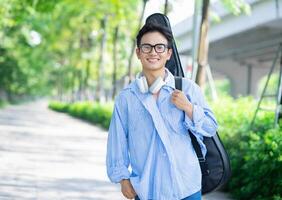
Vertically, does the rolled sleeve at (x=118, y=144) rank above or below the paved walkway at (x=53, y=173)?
above

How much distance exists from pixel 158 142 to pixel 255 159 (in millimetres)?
4959

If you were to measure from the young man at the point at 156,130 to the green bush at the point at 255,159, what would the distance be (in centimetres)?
387

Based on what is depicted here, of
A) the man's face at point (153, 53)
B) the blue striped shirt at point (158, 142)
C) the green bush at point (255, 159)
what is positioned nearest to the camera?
the blue striped shirt at point (158, 142)

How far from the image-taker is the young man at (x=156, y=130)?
319 centimetres

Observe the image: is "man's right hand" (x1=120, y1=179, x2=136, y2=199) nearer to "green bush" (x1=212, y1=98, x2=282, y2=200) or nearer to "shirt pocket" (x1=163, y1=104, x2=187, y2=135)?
"shirt pocket" (x1=163, y1=104, x2=187, y2=135)

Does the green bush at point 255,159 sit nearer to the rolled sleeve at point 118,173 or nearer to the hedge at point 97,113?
the rolled sleeve at point 118,173

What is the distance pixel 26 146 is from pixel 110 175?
1231cm

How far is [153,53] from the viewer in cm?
328

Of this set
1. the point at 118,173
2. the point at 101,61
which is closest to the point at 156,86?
the point at 118,173

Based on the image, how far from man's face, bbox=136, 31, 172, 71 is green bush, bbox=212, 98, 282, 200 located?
3.98m

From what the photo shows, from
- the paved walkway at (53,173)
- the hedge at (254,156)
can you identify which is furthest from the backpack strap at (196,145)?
the paved walkway at (53,173)

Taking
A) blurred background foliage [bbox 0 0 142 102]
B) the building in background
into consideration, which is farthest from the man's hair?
blurred background foliage [bbox 0 0 142 102]

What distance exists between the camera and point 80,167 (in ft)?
38.1

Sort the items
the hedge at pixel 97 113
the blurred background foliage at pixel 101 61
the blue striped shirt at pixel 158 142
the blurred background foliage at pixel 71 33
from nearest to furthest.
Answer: the blue striped shirt at pixel 158 142 < the blurred background foliage at pixel 101 61 < the blurred background foliage at pixel 71 33 < the hedge at pixel 97 113
